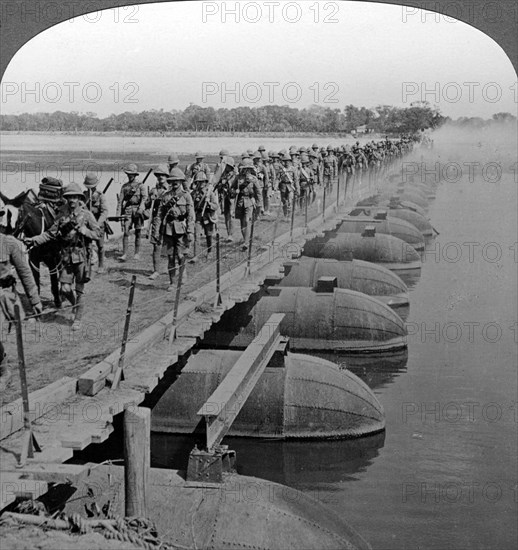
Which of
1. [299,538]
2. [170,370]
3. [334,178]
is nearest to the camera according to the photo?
[299,538]

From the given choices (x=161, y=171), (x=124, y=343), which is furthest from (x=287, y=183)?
(x=124, y=343)

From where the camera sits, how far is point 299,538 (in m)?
7.51

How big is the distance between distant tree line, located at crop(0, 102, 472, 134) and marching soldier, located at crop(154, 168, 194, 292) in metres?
0.71

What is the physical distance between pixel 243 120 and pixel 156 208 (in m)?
1.67

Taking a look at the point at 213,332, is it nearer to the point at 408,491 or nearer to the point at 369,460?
the point at 369,460

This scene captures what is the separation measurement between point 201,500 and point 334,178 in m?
16.4

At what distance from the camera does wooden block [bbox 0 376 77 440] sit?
6.05 m

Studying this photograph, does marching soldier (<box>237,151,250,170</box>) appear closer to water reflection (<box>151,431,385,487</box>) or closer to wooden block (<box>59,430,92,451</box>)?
water reflection (<box>151,431,385,487</box>)

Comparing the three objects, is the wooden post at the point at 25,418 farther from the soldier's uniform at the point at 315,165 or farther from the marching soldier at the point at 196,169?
the soldier's uniform at the point at 315,165

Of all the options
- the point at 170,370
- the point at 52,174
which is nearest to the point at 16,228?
the point at 52,174

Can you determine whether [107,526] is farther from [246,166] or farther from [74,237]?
[246,166]

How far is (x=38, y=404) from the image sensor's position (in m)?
6.57

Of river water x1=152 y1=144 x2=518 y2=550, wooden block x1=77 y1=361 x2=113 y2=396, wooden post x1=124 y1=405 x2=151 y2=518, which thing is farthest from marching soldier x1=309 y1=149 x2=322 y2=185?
wooden post x1=124 y1=405 x2=151 y2=518

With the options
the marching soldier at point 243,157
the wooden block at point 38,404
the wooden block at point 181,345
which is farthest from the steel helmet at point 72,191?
the marching soldier at point 243,157
